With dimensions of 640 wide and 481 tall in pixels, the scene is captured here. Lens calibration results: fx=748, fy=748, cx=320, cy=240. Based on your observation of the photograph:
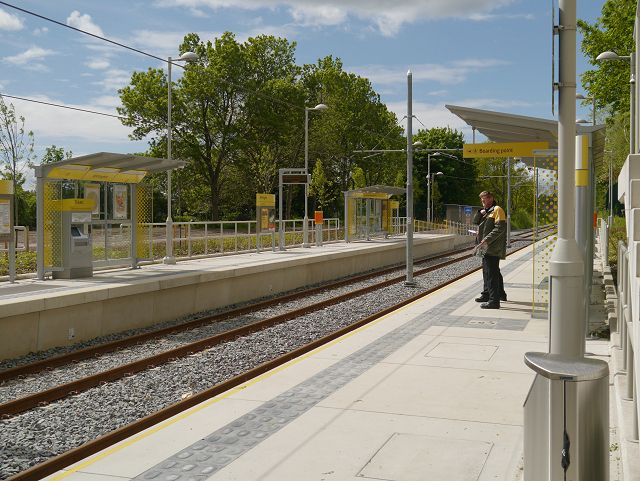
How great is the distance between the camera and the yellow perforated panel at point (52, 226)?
46.5 feet

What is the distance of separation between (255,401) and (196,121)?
4835 centimetres

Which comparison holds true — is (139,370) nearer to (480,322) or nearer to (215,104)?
(480,322)

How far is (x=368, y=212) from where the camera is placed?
3428cm

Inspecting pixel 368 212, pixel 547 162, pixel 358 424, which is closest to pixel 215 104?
pixel 368 212

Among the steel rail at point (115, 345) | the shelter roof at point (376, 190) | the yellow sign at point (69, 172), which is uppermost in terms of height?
the shelter roof at point (376, 190)

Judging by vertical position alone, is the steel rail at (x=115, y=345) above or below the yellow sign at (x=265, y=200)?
below

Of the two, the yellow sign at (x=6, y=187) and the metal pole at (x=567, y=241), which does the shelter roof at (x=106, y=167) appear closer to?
the yellow sign at (x=6, y=187)

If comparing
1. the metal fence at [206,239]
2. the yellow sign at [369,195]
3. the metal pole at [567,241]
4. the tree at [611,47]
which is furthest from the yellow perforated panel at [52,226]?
the tree at [611,47]

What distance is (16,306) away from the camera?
33.8 ft

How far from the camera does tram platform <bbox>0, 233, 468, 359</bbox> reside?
35.0 ft

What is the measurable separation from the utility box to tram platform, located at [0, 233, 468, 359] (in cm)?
31

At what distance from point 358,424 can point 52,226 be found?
32.9 feet

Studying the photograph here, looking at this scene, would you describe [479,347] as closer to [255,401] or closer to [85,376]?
[255,401]

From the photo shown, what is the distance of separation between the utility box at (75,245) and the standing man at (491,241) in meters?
7.46
